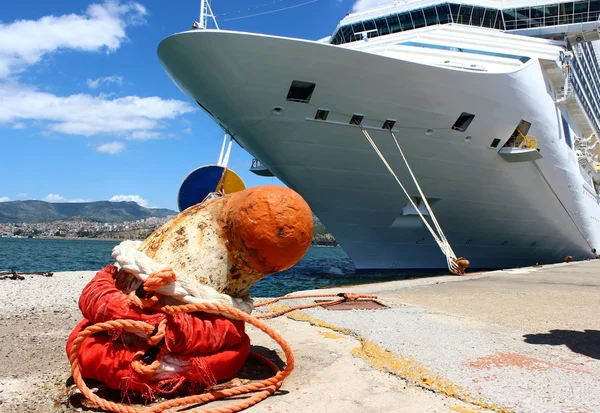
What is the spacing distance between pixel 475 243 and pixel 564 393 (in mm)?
13381

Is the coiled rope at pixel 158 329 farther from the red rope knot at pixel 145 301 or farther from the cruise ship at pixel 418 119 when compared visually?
the cruise ship at pixel 418 119

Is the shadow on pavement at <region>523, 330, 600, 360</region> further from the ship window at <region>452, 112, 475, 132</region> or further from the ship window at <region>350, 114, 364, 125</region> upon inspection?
the ship window at <region>452, 112, 475, 132</region>

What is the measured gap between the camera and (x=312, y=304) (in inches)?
218

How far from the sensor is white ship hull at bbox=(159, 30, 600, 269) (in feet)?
32.2

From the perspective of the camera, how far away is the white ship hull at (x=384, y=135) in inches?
387

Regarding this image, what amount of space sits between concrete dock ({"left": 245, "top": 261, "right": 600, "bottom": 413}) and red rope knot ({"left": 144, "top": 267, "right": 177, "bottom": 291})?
911mm

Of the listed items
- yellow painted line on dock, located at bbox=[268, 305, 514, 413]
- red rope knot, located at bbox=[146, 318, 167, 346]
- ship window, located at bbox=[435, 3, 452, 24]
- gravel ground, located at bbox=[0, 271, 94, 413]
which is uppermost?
ship window, located at bbox=[435, 3, 452, 24]

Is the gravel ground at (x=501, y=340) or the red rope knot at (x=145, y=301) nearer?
the gravel ground at (x=501, y=340)

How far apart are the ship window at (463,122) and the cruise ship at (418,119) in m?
0.04

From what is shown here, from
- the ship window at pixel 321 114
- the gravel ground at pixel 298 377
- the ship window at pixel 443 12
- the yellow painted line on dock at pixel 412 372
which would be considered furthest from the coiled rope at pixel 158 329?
the ship window at pixel 443 12

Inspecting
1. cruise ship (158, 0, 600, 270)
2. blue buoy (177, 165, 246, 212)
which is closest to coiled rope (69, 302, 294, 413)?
blue buoy (177, 165, 246, 212)

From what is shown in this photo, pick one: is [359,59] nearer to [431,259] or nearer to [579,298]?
[579,298]

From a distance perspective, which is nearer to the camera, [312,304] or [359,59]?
[312,304]

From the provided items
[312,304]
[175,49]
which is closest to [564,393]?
[312,304]
